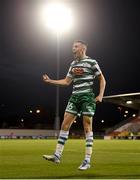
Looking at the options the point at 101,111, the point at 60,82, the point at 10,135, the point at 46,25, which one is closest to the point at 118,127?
the point at 10,135

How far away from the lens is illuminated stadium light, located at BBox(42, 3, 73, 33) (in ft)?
141

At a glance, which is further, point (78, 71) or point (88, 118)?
point (78, 71)

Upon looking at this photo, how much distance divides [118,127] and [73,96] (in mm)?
66576

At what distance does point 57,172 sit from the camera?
9.56m

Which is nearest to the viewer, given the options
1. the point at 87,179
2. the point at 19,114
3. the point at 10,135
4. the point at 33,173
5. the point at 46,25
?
the point at 87,179

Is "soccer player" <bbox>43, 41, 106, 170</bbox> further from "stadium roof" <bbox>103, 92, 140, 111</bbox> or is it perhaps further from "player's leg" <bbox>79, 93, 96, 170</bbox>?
"stadium roof" <bbox>103, 92, 140, 111</bbox>

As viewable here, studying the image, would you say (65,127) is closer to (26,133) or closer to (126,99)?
(26,133)

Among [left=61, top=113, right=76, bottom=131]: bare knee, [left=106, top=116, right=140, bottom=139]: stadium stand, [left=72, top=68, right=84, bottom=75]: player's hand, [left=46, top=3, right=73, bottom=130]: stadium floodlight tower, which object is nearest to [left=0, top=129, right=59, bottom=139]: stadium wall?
[left=106, top=116, right=140, bottom=139]: stadium stand

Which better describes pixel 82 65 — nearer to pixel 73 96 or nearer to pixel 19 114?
pixel 73 96

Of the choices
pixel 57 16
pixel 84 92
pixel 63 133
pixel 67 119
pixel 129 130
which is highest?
pixel 57 16

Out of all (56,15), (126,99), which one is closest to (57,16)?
(56,15)

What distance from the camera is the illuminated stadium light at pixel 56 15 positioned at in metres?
43.0

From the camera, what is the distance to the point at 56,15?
144ft

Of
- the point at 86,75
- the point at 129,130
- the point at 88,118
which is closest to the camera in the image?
the point at 88,118
